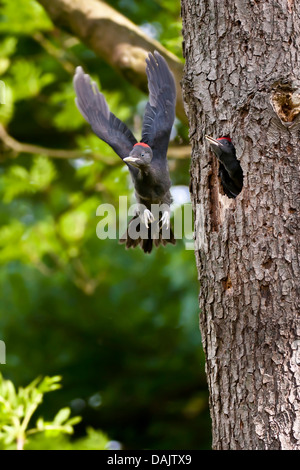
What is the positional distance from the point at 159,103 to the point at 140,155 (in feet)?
0.97

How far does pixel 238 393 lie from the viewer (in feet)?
6.80

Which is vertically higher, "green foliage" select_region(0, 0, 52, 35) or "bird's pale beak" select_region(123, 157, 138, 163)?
"green foliage" select_region(0, 0, 52, 35)

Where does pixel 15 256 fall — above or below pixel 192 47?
below

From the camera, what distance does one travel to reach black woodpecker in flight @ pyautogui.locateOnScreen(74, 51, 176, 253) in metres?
2.83

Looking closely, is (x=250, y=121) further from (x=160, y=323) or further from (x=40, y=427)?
(x=160, y=323)

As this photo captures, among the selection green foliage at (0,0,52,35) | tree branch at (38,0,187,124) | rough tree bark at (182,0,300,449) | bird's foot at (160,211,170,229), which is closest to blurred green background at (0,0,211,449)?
green foliage at (0,0,52,35)

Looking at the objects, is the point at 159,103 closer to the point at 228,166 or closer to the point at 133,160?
the point at 133,160

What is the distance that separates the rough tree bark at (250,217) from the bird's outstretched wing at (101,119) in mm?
633

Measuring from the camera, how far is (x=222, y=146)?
2.23m

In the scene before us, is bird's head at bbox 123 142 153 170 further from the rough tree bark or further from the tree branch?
the tree branch

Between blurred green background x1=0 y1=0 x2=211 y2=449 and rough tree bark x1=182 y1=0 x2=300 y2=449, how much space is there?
2582 millimetres

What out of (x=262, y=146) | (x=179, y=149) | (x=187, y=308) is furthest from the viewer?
(x=187, y=308)

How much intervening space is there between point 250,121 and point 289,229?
0.45 meters
